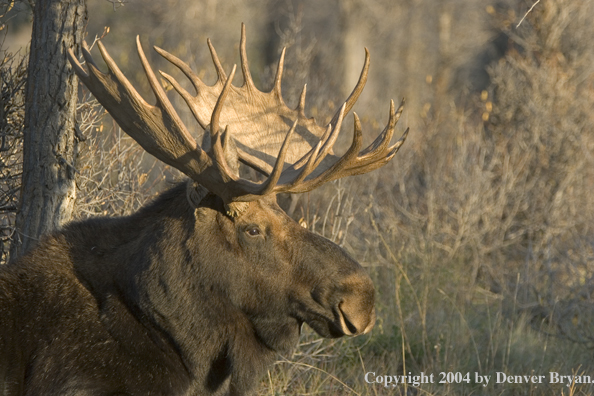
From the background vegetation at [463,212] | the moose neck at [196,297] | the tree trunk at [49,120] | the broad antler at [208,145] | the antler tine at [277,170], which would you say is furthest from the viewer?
the background vegetation at [463,212]

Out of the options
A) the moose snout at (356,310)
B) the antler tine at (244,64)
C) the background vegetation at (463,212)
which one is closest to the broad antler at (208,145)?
the moose snout at (356,310)

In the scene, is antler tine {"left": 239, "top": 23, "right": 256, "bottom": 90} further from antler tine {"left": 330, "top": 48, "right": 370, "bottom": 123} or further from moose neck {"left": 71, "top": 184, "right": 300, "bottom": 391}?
moose neck {"left": 71, "top": 184, "right": 300, "bottom": 391}

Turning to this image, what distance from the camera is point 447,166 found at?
891cm

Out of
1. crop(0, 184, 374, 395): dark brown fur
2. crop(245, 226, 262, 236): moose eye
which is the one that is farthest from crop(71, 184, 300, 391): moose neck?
crop(245, 226, 262, 236): moose eye

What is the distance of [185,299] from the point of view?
369cm

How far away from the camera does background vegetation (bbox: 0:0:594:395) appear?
555cm

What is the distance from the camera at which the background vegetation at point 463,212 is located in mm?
5550

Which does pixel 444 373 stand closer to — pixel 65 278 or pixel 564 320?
pixel 564 320

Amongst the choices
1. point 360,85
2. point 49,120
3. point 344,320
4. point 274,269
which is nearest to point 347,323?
point 344,320

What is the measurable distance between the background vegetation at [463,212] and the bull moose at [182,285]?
4.28 ft

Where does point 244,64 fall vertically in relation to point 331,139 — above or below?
above

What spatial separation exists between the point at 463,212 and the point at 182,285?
528cm

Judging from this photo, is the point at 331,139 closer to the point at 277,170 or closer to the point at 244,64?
the point at 277,170

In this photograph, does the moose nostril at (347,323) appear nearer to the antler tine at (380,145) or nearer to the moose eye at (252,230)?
the moose eye at (252,230)
